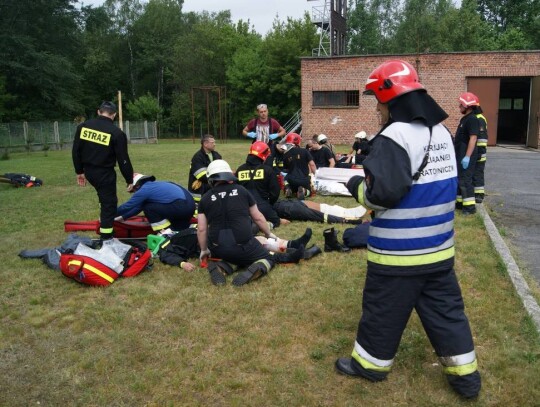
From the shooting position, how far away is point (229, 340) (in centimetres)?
392

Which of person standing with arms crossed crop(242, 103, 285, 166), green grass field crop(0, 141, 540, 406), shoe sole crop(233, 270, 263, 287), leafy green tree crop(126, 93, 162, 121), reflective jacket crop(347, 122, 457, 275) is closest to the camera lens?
reflective jacket crop(347, 122, 457, 275)

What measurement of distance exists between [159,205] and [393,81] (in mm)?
4226

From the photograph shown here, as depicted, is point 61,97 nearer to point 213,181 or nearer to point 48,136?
point 48,136

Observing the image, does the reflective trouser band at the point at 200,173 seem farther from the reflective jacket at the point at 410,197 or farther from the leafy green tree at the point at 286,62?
the leafy green tree at the point at 286,62

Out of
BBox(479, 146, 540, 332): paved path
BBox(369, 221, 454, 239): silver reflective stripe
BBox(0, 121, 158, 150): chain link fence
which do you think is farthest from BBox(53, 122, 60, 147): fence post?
BBox(369, 221, 454, 239): silver reflective stripe

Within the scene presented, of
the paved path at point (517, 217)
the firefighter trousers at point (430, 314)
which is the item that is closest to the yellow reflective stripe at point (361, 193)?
the firefighter trousers at point (430, 314)

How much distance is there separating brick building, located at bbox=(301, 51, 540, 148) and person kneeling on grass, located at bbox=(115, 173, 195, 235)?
62.8 feet

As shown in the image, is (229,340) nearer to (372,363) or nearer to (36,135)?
(372,363)

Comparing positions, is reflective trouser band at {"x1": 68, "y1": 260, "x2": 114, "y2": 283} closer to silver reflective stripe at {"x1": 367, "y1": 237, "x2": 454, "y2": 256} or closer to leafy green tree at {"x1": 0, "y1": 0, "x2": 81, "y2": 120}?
silver reflective stripe at {"x1": 367, "y1": 237, "x2": 454, "y2": 256}

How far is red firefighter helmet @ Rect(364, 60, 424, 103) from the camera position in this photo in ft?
9.70

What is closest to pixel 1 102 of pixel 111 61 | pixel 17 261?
pixel 111 61

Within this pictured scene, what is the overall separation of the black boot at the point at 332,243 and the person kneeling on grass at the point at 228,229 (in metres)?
0.98

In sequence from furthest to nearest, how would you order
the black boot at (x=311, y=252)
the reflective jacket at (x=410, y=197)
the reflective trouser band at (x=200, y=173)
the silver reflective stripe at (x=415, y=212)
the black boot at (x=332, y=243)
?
the reflective trouser band at (x=200, y=173), the black boot at (x=332, y=243), the black boot at (x=311, y=252), the silver reflective stripe at (x=415, y=212), the reflective jacket at (x=410, y=197)

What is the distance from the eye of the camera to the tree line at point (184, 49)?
118 feet
